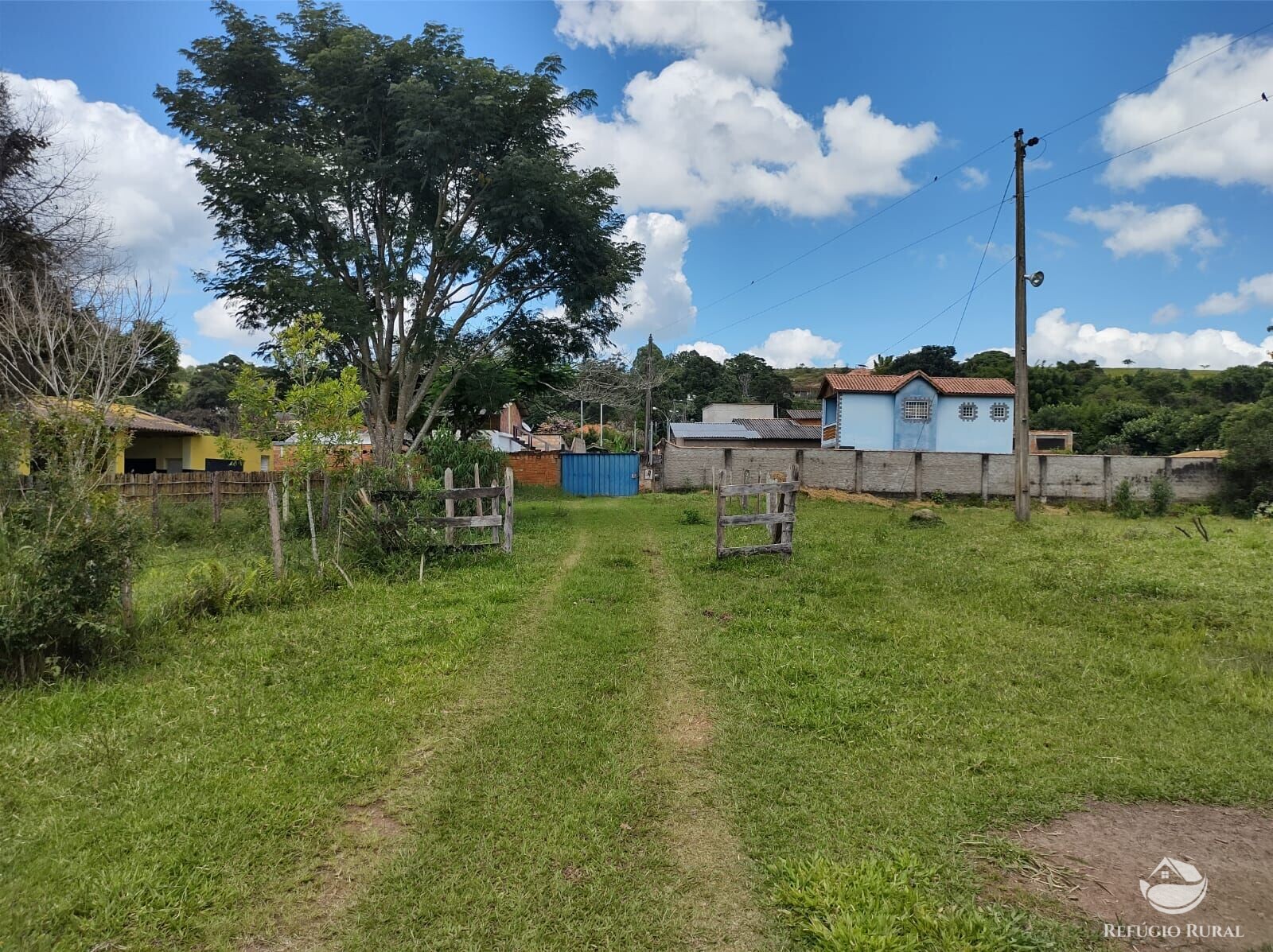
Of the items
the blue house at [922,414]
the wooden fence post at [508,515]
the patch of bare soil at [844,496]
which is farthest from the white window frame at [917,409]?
the wooden fence post at [508,515]

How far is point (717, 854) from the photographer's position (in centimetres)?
337

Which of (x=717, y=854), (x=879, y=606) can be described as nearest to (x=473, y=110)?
(x=879, y=606)

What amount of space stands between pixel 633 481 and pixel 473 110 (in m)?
17.0

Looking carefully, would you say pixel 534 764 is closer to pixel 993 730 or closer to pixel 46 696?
pixel 993 730

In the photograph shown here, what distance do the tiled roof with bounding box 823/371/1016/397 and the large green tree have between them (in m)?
19.2

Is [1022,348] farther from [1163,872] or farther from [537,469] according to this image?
[537,469]

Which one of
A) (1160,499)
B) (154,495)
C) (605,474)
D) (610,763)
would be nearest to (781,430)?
(605,474)

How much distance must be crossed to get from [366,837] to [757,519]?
7.36 m

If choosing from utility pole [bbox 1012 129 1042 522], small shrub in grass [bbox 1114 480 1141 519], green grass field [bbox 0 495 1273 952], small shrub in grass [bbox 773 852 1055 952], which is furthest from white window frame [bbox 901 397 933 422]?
small shrub in grass [bbox 773 852 1055 952]

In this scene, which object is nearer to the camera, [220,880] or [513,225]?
[220,880]

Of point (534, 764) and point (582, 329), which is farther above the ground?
point (582, 329)

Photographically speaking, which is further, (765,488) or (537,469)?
(537,469)

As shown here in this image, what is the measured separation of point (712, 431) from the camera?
4088 cm

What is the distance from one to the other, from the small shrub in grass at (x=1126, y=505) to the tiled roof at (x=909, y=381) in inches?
524
